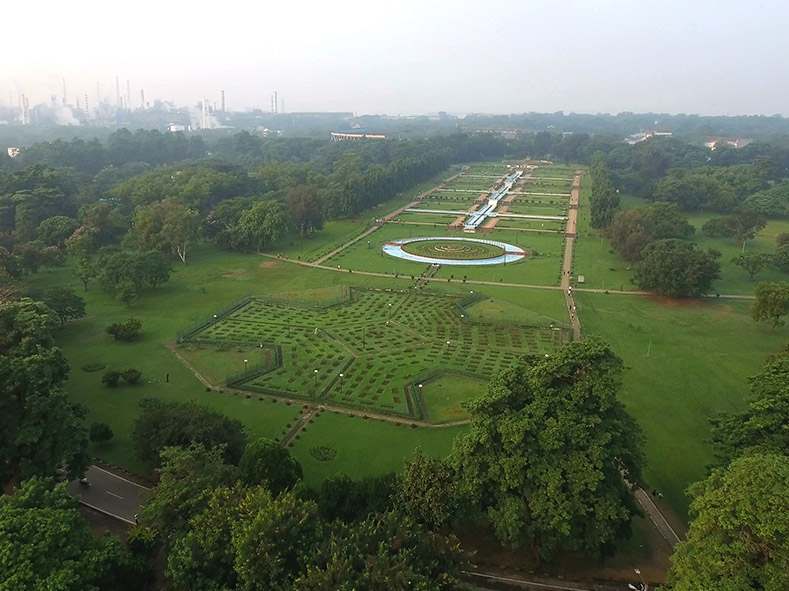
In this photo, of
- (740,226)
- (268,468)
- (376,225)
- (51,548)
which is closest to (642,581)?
(268,468)

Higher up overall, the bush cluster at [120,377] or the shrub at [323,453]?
the bush cluster at [120,377]

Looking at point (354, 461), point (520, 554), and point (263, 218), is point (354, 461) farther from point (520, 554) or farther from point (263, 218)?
point (263, 218)

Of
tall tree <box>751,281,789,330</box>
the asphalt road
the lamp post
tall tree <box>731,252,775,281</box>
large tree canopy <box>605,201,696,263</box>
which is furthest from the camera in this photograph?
large tree canopy <box>605,201,696,263</box>

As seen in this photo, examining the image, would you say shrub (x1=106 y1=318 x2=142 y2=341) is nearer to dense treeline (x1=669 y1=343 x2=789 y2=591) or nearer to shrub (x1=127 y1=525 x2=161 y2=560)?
shrub (x1=127 y1=525 x2=161 y2=560)

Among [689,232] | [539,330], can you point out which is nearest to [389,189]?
[689,232]

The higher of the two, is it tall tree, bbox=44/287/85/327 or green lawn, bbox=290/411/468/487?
tall tree, bbox=44/287/85/327

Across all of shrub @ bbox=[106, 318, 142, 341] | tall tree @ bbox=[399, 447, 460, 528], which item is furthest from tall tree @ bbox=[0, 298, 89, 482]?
shrub @ bbox=[106, 318, 142, 341]

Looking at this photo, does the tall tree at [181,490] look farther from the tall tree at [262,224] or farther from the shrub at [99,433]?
the tall tree at [262,224]

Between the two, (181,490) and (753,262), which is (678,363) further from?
(181,490)

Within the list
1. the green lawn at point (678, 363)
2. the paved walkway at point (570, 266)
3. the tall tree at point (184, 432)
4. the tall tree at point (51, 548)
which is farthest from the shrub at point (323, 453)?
the paved walkway at point (570, 266)
